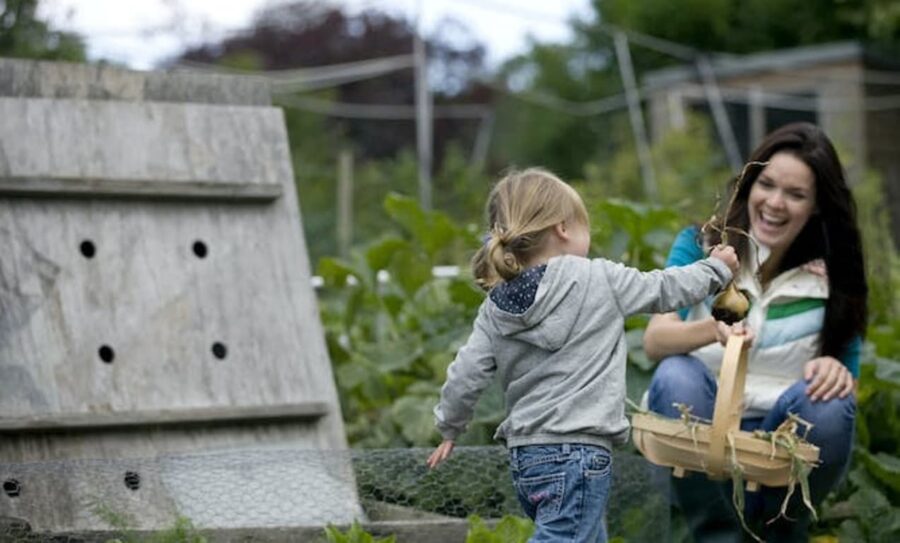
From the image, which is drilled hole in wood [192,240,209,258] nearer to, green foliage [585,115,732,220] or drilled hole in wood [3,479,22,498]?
drilled hole in wood [3,479,22,498]

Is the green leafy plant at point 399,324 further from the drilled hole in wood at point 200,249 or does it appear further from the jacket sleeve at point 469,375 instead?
the jacket sleeve at point 469,375

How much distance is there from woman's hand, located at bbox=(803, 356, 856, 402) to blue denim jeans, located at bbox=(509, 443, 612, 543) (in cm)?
87

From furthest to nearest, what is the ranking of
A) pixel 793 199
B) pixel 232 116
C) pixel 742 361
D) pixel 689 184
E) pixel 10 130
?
pixel 689 184, pixel 232 116, pixel 10 130, pixel 793 199, pixel 742 361

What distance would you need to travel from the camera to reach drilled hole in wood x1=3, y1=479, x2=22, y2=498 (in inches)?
155

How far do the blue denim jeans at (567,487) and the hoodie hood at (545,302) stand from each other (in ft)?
0.70

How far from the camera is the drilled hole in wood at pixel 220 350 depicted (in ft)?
15.6

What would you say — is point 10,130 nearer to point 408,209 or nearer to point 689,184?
point 408,209

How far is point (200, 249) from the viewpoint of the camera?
486 cm

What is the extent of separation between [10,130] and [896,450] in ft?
8.60

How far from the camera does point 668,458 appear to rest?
4039 mm

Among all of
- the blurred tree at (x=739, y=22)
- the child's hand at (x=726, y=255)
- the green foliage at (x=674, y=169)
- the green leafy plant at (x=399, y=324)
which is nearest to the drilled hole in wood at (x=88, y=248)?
the green leafy plant at (x=399, y=324)

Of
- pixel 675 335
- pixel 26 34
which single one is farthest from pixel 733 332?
pixel 26 34

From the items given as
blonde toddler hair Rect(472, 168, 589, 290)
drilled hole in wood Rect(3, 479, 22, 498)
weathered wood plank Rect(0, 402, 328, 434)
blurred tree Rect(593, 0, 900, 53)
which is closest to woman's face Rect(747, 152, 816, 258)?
blonde toddler hair Rect(472, 168, 589, 290)

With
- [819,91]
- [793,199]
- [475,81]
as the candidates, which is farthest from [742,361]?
[475,81]
